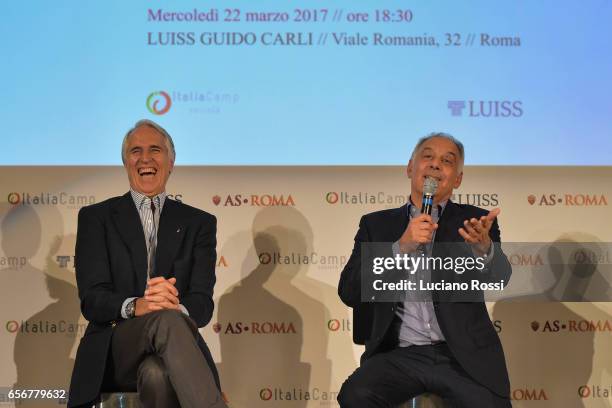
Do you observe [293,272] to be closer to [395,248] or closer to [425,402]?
[395,248]

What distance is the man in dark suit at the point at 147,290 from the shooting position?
9.11 ft

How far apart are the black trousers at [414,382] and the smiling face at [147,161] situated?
1.15 m

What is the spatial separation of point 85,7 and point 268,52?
102cm

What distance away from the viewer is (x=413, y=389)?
317cm

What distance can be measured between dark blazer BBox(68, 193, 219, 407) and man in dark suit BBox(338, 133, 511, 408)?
23.1 inches

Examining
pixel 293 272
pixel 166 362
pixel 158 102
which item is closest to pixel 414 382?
pixel 166 362

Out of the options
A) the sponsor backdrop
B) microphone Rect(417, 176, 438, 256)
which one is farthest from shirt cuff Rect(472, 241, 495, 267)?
the sponsor backdrop

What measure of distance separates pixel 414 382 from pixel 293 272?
1359mm

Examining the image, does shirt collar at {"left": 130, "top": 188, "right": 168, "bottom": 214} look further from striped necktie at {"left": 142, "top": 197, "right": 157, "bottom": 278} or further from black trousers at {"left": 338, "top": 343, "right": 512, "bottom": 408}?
black trousers at {"left": 338, "top": 343, "right": 512, "bottom": 408}

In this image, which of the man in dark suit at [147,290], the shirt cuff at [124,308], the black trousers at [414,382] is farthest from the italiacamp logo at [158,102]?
the black trousers at [414,382]

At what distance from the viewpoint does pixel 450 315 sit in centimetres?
323

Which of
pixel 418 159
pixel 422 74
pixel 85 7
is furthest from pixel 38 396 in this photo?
pixel 422 74

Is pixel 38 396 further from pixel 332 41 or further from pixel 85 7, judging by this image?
pixel 332 41

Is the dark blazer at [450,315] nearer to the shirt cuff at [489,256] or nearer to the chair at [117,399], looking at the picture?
the shirt cuff at [489,256]
